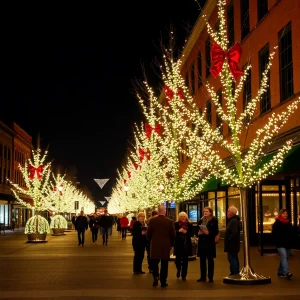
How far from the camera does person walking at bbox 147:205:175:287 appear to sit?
1559cm


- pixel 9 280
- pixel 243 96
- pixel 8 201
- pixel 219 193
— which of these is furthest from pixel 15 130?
pixel 9 280

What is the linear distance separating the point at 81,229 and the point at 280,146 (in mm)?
13943

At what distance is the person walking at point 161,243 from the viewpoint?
51.2 feet

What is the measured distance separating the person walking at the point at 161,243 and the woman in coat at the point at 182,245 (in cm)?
128

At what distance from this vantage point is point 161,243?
15.7 metres

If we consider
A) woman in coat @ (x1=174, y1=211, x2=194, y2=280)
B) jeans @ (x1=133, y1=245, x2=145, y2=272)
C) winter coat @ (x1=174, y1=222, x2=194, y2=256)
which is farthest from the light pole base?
jeans @ (x1=133, y1=245, x2=145, y2=272)

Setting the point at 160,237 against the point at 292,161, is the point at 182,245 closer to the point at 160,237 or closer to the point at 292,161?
the point at 160,237

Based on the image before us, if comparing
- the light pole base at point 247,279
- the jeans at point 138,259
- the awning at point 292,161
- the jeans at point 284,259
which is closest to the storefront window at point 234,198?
the awning at point 292,161

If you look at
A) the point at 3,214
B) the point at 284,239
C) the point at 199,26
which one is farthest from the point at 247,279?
the point at 3,214

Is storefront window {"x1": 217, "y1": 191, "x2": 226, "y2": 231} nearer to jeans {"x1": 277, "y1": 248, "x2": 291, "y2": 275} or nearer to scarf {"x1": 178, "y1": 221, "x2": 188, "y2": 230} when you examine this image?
scarf {"x1": 178, "y1": 221, "x2": 188, "y2": 230}

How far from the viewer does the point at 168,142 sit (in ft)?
100

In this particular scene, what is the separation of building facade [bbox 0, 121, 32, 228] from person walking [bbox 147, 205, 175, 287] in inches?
2101

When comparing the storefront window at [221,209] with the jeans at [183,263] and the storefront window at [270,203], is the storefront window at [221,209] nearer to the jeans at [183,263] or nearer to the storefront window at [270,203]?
the storefront window at [270,203]

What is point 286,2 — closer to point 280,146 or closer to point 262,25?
point 262,25
